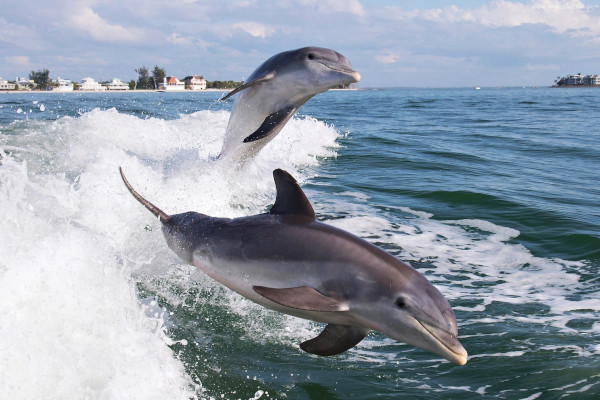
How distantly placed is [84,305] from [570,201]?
1143 cm

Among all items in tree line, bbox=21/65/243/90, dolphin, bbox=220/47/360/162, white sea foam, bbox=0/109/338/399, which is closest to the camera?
white sea foam, bbox=0/109/338/399

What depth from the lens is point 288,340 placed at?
231 inches

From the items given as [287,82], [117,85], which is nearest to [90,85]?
[117,85]

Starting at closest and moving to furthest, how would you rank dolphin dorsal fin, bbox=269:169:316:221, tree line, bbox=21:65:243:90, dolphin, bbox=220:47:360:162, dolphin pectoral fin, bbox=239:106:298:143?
dolphin dorsal fin, bbox=269:169:316:221
dolphin pectoral fin, bbox=239:106:298:143
dolphin, bbox=220:47:360:162
tree line, bbox=21:65:243:90

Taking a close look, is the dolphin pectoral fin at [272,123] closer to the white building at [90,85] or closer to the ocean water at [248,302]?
the ocean water at [248,302]

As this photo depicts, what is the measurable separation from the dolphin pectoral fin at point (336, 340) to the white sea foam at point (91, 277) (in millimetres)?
1036

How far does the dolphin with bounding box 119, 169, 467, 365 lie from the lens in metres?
4.11

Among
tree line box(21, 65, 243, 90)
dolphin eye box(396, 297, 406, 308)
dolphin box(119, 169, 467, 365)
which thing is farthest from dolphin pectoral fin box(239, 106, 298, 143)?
tree line box(21, 65, 243, 90)

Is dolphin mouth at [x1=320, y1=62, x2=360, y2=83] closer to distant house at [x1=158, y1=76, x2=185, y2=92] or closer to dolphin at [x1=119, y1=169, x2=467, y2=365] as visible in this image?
dolphin at [x1=119, y1=169, x2=467, y2=365]

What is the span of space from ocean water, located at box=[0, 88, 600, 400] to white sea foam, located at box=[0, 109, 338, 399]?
2 centimetres

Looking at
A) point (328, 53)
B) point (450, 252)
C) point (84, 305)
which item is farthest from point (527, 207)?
point (84, 305)

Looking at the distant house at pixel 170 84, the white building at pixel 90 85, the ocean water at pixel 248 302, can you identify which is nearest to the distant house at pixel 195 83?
the distant house at pixel 170 84

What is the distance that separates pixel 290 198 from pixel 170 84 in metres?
149

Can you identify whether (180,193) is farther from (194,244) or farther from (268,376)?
(268,376)
